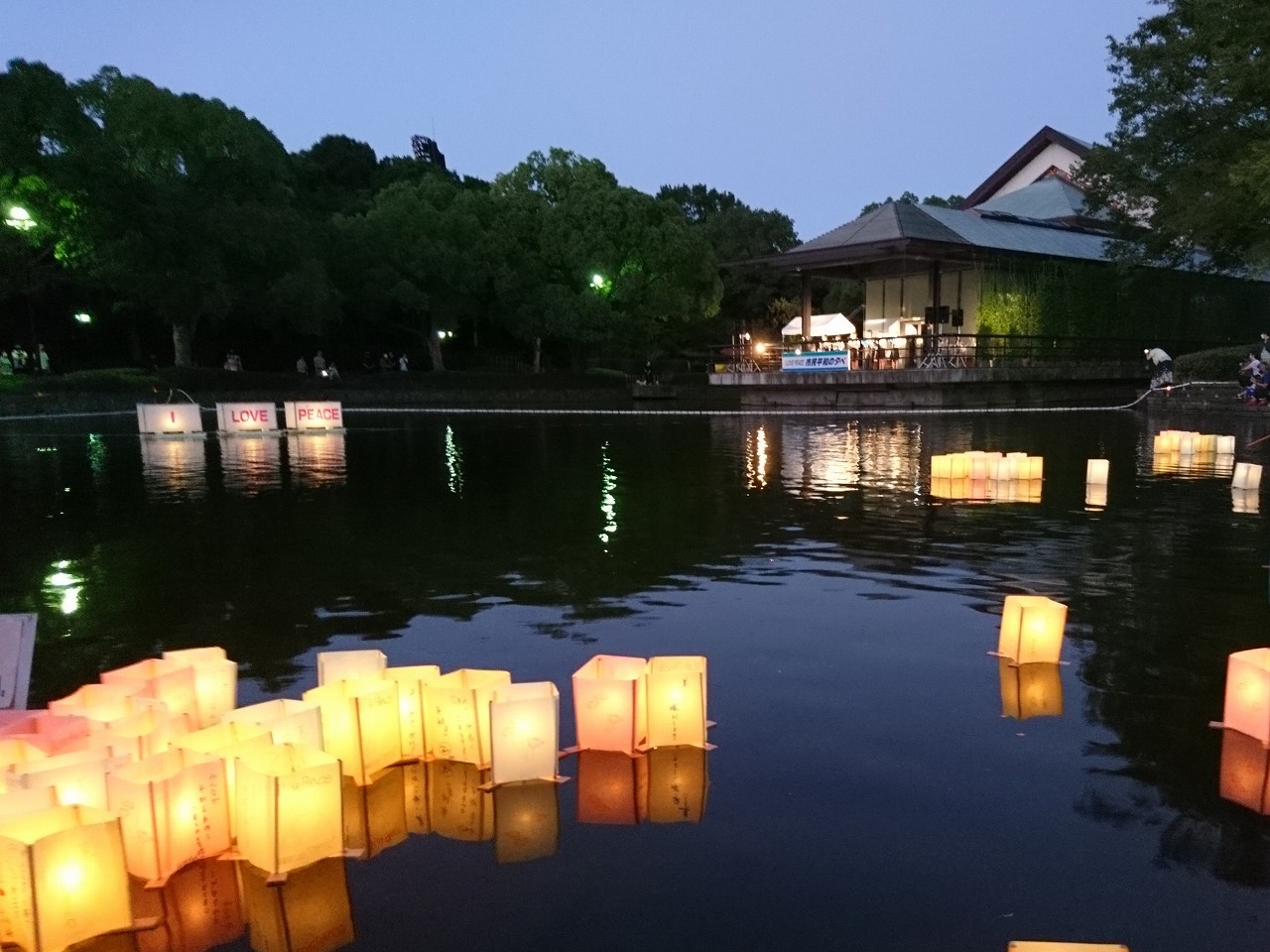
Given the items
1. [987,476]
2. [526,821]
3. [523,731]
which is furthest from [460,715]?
[987,476]

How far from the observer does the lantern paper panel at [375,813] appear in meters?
3.87

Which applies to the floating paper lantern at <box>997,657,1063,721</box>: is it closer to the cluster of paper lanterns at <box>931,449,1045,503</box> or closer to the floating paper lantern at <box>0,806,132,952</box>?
the floating paper lantern at <box>0,806,132,952</box>

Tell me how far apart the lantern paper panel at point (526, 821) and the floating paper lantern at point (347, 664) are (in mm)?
949

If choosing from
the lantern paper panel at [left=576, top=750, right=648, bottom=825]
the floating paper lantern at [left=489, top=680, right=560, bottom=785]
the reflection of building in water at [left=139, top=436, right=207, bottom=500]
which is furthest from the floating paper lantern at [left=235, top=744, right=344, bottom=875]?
the reflection of building in water at [left=139, top=436, right=207, bottom=500]

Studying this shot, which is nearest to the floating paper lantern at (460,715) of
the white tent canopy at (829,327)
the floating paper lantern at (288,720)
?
the floating paper lantern at (288,720)

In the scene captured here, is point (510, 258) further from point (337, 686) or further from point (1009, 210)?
point (337, 686)

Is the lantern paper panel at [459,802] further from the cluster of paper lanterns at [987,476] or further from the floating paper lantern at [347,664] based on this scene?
the cluster of paper lanterns at [987,476]

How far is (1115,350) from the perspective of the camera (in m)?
39.4

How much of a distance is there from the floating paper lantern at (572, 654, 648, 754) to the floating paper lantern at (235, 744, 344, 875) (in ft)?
4.00

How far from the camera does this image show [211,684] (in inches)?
189

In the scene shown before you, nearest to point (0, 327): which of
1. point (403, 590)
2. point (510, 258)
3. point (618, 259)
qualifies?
point (510, 258)

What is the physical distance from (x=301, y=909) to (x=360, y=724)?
1007 mm

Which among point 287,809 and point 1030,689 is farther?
point 1030,689

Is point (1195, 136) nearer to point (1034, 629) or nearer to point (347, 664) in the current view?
point (1034, 629)
